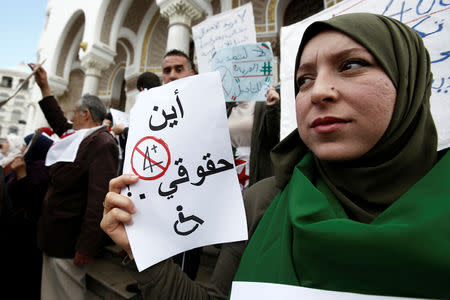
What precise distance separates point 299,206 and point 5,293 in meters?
2.97

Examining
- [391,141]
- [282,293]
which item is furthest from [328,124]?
[282,293]

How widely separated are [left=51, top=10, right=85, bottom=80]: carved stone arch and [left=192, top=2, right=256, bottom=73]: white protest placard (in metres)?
9.76

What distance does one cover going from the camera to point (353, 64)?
624 mm

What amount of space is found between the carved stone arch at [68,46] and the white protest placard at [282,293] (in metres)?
11.5

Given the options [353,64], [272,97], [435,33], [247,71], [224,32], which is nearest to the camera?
[353,64]

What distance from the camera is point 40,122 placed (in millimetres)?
8641

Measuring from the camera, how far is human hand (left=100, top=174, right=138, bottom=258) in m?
0.66

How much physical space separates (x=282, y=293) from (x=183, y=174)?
0.41 m

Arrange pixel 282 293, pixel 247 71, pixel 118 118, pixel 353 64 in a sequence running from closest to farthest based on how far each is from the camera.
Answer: pixel 282 293 < pixel 353 64 < pixel 247 71 < pixel 118 118

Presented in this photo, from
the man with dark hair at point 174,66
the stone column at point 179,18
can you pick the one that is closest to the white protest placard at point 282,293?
the man with dark hair at point 174,66

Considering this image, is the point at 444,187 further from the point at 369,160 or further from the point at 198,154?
the point at 198,154

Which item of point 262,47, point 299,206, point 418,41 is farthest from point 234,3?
point 299,206

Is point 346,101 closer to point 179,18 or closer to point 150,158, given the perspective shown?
point 150,158

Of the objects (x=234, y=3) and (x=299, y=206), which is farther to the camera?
(x=234, y=3)
